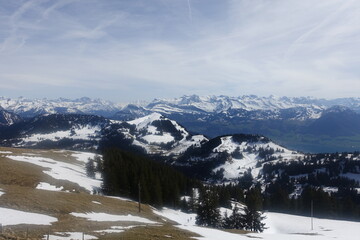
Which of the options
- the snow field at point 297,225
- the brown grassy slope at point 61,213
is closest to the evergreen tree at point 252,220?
the snow field at point 297,225

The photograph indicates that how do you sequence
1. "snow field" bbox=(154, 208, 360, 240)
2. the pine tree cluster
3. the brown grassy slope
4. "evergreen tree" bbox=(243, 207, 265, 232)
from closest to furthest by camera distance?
the brown grassy slope
"snow field" bbox=(154, 208, 360, 240)
"evergreen tree" bbox=(243, 207, 265, 232)
the pine tree cluster

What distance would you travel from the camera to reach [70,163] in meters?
126

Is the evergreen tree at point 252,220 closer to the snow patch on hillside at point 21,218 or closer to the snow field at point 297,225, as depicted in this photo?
the snow field at point 297,225

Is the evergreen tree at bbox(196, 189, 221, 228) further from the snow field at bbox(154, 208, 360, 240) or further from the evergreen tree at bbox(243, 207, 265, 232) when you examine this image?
the evergreen tree at bbox(243, 207, 265, 232)

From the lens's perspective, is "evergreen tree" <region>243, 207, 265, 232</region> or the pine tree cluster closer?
"evergreen tree" <region>243, 207, 265, 232</region>

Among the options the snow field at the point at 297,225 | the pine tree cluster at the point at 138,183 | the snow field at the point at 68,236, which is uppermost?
the snow field at the point at 68,236

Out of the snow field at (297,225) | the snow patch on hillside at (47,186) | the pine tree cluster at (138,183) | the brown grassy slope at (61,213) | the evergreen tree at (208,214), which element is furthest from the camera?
the pine tree cluster at (138,183)

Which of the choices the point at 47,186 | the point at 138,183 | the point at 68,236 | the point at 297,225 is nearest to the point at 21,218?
the point at 68,236

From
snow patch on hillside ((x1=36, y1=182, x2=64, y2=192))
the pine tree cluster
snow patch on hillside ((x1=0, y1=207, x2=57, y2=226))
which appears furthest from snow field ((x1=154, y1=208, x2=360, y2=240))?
snow patch on hillside ((x1=0, y1=207, x2=57, y2=226))

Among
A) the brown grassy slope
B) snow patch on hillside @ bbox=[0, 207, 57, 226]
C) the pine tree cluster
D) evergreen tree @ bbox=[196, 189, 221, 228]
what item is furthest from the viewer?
the pine tree cluster

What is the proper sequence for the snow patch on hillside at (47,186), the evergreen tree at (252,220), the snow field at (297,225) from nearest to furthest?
the snow field at (297,225), the snow patch on hillside at (47,186), the evergreen tree at (252,220)

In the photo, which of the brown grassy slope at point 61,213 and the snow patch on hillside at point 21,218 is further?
the snow patch on hillside at point 21,218

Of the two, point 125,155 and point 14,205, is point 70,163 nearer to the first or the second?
point 125,155

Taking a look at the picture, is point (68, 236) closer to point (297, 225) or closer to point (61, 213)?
point (61, 213)
